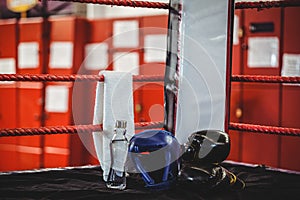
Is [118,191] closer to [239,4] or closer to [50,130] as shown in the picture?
[50,130]

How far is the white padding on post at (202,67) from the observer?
1519mm

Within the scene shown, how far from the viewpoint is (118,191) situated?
3.76 feet

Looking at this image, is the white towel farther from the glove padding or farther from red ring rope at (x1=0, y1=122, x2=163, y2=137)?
the glove padding

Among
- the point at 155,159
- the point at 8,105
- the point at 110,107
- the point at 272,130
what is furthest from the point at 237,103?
the point at 8,105

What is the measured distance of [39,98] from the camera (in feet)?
11.3

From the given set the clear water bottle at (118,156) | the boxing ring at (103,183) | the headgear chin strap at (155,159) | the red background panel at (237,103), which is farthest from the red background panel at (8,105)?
the headgear chin strap at (155,159)

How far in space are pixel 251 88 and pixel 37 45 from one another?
1795 millimetres

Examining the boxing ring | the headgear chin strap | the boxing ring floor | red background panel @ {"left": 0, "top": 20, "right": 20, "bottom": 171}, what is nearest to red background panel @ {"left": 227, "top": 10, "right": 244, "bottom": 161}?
the boxing ring

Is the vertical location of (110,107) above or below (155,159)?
above

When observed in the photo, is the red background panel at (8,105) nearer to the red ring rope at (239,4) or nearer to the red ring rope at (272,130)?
the red ring rope at (239,4)

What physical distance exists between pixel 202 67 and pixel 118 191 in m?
0.60

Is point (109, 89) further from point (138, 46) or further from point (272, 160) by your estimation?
point (138, 46)

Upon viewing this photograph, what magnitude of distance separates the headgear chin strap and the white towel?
16 centimetres

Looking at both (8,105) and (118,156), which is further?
(8,105)
